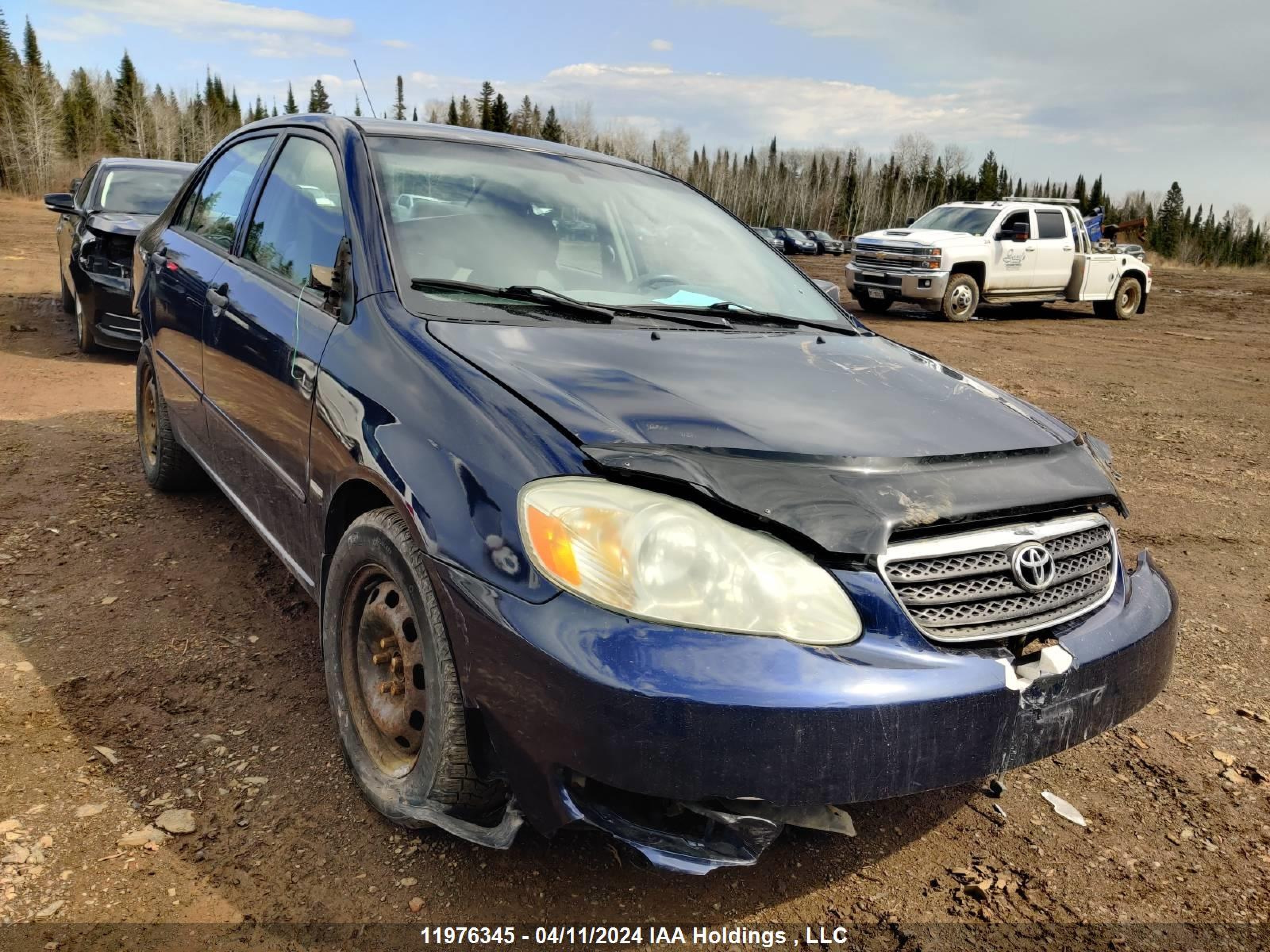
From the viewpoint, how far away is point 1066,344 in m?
13.5

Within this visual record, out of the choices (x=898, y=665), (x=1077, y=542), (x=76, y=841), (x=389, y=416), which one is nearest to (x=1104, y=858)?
(x=1077, y=542)

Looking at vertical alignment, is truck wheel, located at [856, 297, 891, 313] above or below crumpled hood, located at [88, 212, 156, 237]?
below

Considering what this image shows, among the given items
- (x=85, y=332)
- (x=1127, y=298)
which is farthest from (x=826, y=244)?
(x=85, y=332)

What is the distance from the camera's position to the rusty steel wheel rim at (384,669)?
2.10 m

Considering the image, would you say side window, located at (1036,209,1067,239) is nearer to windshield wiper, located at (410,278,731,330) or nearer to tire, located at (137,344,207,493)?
tire, located at (137,344,207,493)

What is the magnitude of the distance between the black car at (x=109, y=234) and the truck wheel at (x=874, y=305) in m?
11.2

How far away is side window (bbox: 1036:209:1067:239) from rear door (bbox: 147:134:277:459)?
48.4ft

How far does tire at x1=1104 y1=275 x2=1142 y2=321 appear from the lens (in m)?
17.7

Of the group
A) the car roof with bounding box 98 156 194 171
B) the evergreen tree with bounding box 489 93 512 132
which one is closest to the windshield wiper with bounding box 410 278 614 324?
the car roof with bounding box 98 156 194 171

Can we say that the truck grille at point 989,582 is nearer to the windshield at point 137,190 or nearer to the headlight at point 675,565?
the headlight at point 675,565

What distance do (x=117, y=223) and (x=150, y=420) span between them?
13.0ft

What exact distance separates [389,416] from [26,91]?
80.5m

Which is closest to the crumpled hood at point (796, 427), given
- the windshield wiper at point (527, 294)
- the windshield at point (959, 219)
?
the windshield wiper at point (527, 294)

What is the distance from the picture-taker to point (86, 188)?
29.9 ft
